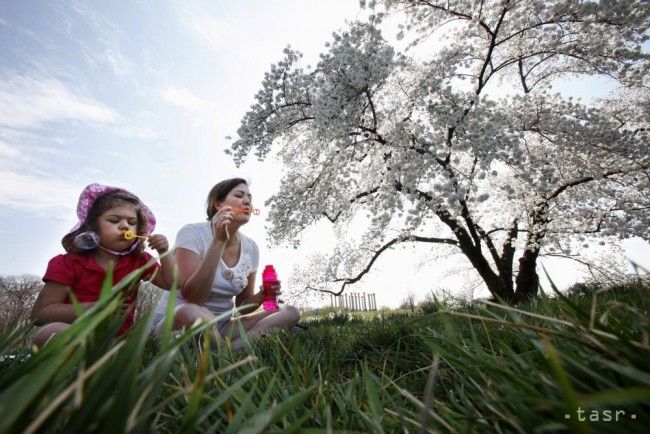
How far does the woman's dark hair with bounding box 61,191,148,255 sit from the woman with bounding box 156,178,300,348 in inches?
12.9

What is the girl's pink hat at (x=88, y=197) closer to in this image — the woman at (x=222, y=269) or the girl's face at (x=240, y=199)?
the woman at (x=222, y=269)

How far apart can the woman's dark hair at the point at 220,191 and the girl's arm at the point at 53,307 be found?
1407 millimetres

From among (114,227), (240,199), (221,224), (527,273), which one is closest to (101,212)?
(114,227)

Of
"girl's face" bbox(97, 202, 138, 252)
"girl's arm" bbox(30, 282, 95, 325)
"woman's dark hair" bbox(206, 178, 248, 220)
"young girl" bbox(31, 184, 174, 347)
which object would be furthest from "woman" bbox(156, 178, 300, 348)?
"girl's arm" bbox(30, 282, 95, 325)

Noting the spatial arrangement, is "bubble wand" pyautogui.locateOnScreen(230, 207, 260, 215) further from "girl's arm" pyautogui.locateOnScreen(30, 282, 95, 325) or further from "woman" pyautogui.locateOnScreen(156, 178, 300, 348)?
"girl's arm" pyautogui.locateOnScreen(30, 282, 95, 325)

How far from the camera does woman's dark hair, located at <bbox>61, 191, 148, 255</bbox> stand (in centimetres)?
246

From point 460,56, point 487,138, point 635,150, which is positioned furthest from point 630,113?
point 487,138

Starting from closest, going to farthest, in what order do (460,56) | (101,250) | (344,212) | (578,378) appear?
(578,378) → (101,250) → (460,56) → (344,212)

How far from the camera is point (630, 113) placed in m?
10.5

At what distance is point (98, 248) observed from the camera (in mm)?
2521

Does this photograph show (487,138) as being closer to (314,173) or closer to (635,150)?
(635,150)

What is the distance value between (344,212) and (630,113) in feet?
29.6

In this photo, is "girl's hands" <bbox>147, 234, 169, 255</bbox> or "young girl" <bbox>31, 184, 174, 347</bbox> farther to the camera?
"girl's hands" <bbox>147, 234, 169, 255</bbox>

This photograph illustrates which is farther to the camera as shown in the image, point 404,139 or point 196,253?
point 404,139
